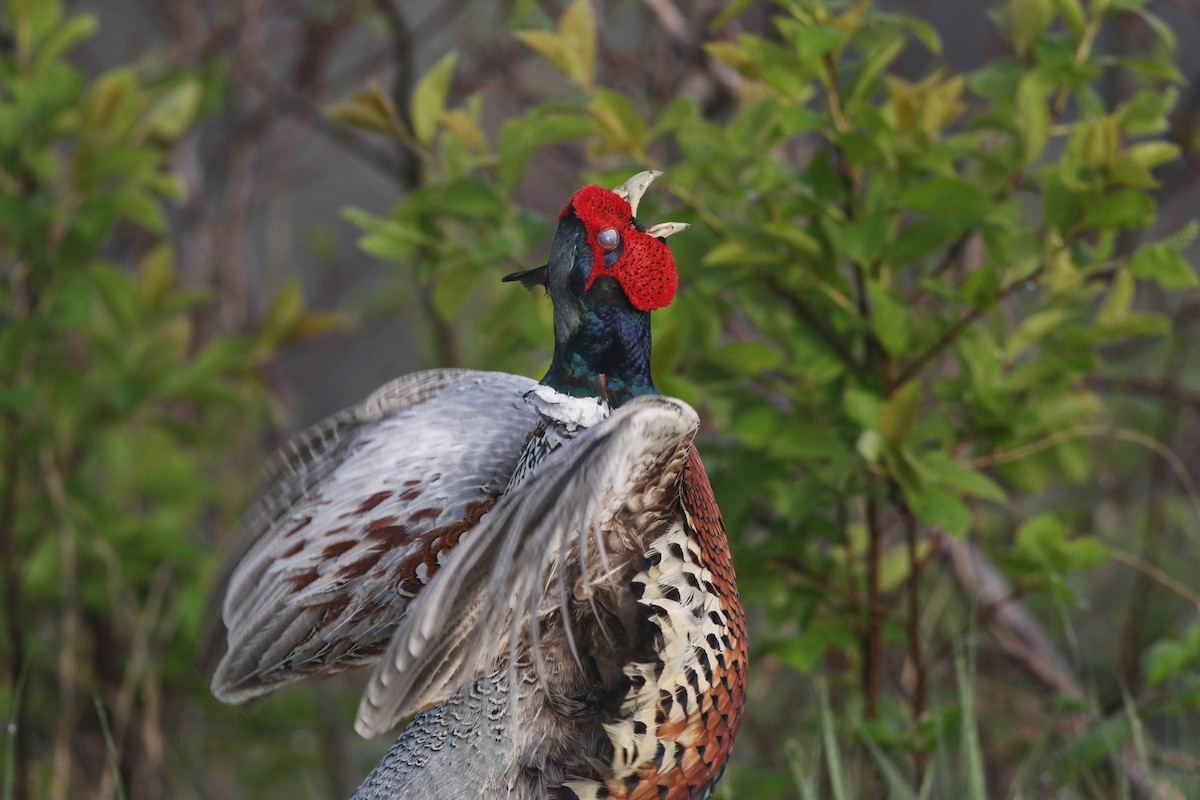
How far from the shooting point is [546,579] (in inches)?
46.9

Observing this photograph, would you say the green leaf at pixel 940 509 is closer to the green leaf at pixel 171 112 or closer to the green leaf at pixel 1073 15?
the green leaf at pixel 1073 15

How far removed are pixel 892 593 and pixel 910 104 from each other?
3.22 ft

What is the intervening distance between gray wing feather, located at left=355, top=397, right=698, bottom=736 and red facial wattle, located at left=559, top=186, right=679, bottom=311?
192 mm

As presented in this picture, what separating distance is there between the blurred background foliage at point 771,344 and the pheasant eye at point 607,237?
0.38 m

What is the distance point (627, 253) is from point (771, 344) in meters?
1.12

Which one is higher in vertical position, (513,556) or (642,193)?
(642,193)

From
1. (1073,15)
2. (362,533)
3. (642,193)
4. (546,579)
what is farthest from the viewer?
(1073,15)

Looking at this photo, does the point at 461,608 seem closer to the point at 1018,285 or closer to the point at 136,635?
the point at 1018,285

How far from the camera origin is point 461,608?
3.62 feet

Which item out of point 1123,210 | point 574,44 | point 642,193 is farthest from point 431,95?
point 1123,210

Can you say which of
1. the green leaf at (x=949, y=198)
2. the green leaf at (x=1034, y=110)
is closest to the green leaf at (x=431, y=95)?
the green leaf at (x=949, y=198)

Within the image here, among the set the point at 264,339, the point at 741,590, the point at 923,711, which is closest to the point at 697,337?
the point at 741,590

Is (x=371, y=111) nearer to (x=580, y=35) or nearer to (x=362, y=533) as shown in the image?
(x=580, y=35)

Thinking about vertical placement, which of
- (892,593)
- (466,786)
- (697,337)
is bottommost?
(892,593)
